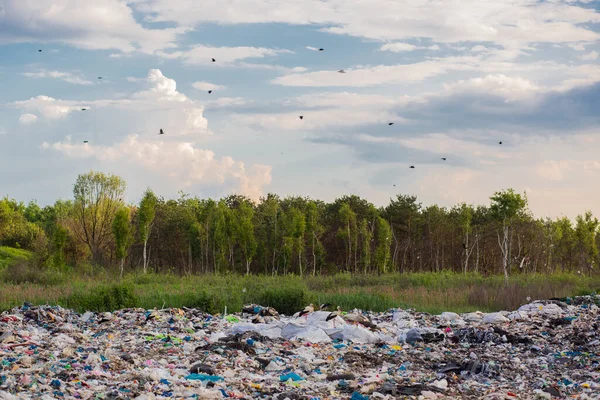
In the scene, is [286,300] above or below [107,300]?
below

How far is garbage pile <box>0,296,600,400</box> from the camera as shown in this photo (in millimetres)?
6266

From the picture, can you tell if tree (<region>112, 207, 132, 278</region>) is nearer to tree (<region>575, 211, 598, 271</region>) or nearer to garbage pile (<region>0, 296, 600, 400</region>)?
garbage pile (<region>0, 296, 600, 400</region>)

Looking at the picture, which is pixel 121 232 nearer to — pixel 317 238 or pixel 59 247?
pixel 59 247

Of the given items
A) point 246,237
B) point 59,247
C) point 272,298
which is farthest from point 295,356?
point 59,247

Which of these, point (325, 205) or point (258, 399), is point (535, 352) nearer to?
point (258, 399)

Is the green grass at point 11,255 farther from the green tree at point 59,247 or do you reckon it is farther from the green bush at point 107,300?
the green bush at point 107,300

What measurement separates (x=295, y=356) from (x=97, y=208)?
27.9m

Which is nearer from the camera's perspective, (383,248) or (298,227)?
(298,227)

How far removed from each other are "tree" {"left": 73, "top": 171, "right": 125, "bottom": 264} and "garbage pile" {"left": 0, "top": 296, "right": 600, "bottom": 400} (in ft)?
74.9

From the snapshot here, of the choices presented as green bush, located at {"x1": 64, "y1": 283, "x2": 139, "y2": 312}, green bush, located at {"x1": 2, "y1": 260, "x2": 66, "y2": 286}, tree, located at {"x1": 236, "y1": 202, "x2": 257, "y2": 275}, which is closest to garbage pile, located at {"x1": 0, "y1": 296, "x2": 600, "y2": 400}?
green bush, located at {"x1": 64, "y1": 283, "x2": 139, "y2": 312}

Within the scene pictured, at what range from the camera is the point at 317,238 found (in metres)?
31.0

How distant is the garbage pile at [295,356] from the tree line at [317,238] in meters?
17.9

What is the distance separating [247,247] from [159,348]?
21175 millimetres

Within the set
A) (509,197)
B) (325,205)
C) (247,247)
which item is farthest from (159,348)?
(325,205)
